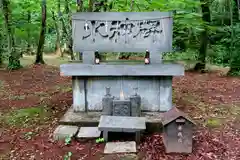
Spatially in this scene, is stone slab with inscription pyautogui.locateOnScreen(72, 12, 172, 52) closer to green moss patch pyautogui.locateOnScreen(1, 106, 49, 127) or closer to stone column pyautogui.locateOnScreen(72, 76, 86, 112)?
stone column pyautogui.locateOnScreen(72, 76, 86, 112)

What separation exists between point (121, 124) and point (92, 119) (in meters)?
1.03

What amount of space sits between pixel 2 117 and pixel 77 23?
2748 mm

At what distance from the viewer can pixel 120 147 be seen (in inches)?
180

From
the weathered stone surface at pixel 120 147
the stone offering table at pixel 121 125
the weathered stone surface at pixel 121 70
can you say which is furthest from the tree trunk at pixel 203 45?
the weathered stone surface at pixel 120 147

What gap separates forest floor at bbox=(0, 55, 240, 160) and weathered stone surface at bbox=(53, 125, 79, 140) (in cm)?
14

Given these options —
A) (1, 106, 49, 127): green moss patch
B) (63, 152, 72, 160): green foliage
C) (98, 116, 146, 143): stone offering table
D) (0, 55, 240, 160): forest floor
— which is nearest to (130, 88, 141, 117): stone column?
(98, 116, 146, 143): stone offering table

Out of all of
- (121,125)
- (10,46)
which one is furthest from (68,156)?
(10,46)

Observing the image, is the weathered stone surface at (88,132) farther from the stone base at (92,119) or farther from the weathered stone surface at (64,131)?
the stone base at (92,119)

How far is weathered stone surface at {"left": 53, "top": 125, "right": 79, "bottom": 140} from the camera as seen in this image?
5016 millimetres

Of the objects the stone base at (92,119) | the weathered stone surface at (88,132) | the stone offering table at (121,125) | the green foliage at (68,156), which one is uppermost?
the stone offering table at (121,125)

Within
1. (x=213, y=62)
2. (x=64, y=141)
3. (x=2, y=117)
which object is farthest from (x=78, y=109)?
(x=213, y=62)

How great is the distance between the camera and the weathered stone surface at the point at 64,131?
16.5ft

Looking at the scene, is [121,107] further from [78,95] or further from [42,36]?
[42,36]

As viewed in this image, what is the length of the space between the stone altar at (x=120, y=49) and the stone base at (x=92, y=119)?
196 millimetres
